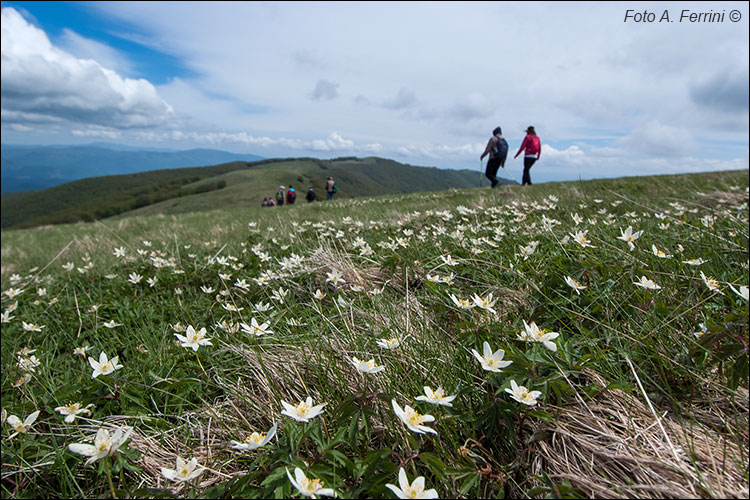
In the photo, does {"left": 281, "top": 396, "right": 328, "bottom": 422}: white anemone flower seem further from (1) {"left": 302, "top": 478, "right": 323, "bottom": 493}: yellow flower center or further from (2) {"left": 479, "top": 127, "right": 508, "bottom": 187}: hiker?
(2) {"left": 479, "top": 127, "right": 508, "bottom": 187}: hiker

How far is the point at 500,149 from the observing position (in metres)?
15.2

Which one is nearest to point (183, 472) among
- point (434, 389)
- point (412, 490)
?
point (412, 490)

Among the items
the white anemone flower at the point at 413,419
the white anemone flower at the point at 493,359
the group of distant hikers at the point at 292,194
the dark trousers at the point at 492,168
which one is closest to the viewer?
the white anemone flower at the point at 413,419

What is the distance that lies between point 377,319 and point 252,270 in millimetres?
2311

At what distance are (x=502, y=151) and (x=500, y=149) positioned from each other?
0.44ft

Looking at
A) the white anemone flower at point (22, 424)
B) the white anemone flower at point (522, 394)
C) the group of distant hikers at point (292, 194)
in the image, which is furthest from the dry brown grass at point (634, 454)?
the group of distant hikers at point (292, 194)

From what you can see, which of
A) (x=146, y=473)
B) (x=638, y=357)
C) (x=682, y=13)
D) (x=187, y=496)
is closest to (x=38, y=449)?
(x=146, y=473)

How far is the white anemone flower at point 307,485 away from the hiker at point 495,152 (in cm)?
1520

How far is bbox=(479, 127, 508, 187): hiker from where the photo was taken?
49.8 feet

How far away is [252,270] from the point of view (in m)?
4.16

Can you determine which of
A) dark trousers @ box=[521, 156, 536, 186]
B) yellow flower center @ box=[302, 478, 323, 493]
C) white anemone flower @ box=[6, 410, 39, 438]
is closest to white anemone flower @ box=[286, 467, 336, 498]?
yellow flower center @ box=[302, 478, 323, 493]

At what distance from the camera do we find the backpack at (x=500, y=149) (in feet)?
49.9

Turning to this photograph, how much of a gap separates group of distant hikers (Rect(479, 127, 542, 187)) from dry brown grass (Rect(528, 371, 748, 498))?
14907 mm

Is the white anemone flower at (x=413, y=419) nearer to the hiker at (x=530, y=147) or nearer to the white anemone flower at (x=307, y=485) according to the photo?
the white anemone flower at (x=307, y=485)
